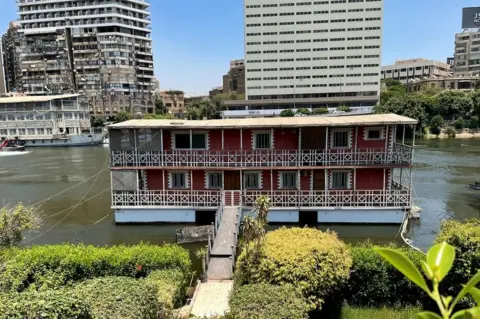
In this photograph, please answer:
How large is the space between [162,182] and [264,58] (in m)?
106

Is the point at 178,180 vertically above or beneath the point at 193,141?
beneath

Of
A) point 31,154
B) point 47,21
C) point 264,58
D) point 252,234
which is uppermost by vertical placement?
point 47,21

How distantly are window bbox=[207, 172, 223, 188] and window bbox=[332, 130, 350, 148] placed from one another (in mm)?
7489

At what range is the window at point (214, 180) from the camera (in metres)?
22.4

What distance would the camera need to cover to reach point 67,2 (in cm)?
11269

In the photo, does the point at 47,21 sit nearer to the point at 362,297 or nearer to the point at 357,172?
the point at 357,172

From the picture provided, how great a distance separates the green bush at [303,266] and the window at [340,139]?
1074cm

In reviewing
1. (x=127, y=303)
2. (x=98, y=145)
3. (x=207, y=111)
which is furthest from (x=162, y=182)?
(x=207, y=111)

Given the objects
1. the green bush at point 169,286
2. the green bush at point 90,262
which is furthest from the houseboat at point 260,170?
the green bush at point 169,286

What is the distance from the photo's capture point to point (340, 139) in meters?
21.7

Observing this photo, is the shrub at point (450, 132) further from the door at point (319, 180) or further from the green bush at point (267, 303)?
the green bush at point (267, 303)

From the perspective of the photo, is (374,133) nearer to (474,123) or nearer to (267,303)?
(267,303)

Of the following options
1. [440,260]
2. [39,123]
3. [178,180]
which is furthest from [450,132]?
[39,123]

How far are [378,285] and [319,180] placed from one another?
1067 cm
